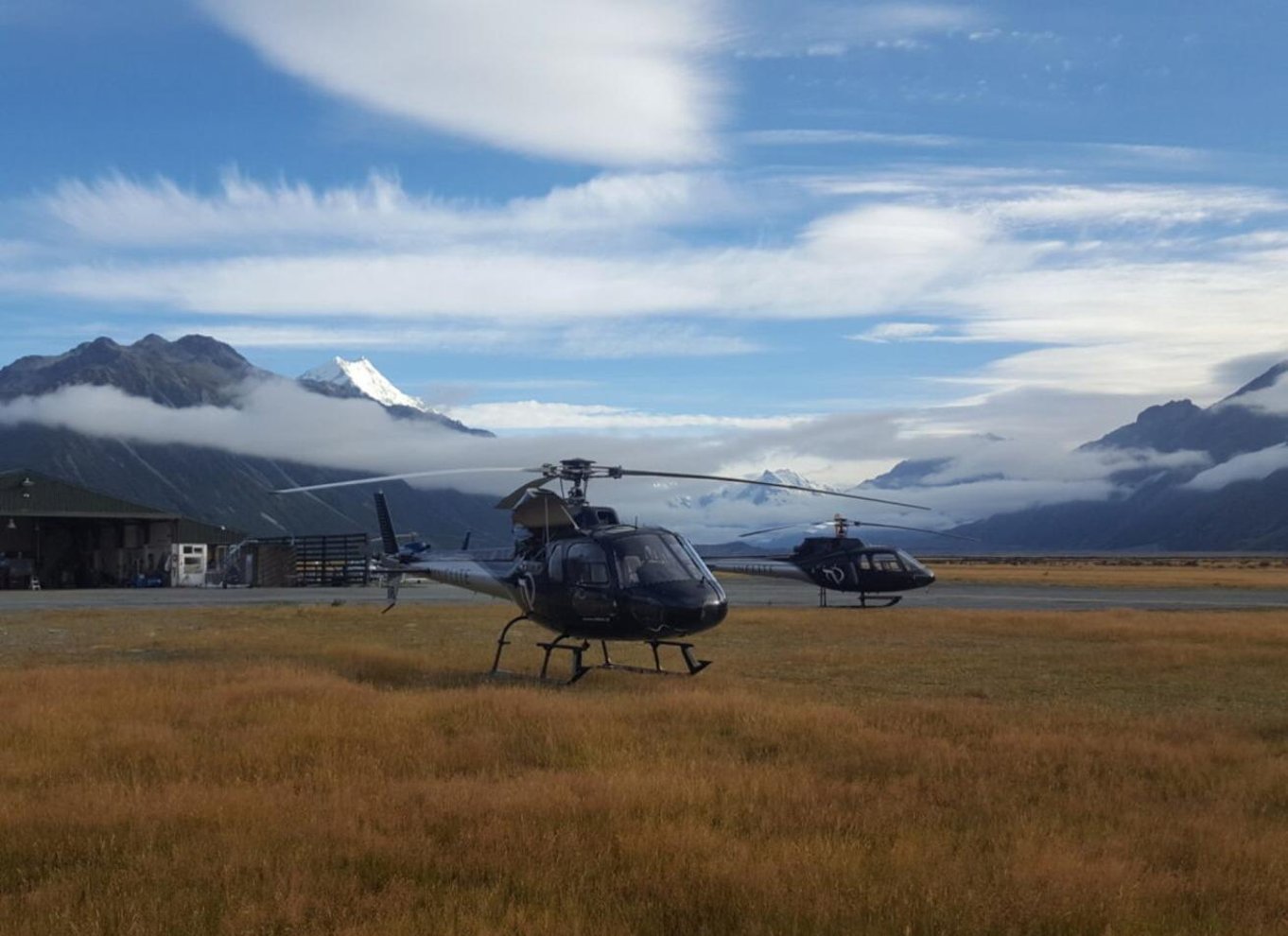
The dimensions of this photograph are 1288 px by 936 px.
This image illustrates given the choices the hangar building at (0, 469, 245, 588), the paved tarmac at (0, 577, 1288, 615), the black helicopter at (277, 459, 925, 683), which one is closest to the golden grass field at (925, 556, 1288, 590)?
the paved tarmac at (0, 577, 1288, 615)

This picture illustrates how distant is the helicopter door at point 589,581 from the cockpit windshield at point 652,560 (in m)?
0.29

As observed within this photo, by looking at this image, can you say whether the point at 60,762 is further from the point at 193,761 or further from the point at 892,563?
the point at 892,563

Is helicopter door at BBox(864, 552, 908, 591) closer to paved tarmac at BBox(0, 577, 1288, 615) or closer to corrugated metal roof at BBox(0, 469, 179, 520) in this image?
paved tarmac at BBox(0, 577, 1288, 615)

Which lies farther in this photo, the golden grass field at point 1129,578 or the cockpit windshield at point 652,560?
the golden grass field at point 1129,578

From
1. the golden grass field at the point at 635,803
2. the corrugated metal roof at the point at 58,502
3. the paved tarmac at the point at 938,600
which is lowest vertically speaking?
→ the paved tarmac at the point at 938,600

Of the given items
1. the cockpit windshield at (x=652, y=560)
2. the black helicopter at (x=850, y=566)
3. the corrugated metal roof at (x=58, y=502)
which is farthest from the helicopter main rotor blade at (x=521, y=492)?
the corrugated metal roof at (x=58, y=502)

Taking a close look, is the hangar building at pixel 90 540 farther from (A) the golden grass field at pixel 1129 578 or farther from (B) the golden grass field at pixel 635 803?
(B) the golden grass field at pixel 635 803

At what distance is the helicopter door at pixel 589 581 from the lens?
62.1 ft

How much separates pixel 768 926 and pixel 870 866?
145cm

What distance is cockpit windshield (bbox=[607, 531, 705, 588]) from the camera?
739 inches

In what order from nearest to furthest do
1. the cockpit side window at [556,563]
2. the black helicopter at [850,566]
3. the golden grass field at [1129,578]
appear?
the cockpit side window at [556,563] → the black helicopter at [850,566] → the golden grass field at [1129,578]

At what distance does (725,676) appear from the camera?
67.2 ft

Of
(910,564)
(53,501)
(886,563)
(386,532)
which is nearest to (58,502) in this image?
(53,501)

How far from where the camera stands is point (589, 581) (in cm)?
1925
